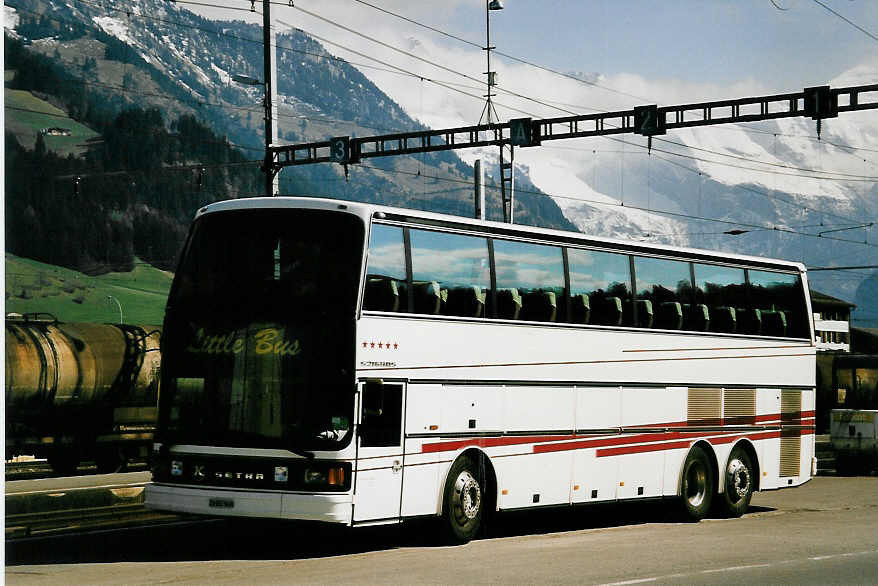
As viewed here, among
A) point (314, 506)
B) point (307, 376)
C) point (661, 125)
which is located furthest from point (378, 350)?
point (661, 125)

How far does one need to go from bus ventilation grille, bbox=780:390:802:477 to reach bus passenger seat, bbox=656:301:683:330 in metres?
3.43

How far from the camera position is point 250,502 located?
47.6 ft

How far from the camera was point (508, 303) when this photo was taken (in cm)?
1722

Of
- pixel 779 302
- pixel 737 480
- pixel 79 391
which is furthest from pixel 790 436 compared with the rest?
pixel 79 391

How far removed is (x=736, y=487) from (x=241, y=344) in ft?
32.9

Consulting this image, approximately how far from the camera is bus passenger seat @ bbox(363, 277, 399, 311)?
1479 cm

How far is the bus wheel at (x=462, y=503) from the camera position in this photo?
1608cm

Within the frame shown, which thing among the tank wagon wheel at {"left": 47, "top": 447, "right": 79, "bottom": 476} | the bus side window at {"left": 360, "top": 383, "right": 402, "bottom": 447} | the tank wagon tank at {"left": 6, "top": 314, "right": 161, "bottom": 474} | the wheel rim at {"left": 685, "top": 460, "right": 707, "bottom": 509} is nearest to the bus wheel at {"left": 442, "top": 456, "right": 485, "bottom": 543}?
the bus side window at {"left": 360, "top": 383, "right": 402, "bottom": 447}

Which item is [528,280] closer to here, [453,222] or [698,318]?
[453,222]

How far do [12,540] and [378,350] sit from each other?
15.5 ft

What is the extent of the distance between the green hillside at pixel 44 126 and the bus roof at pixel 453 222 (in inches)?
6441

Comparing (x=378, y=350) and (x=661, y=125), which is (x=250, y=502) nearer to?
(x=378, y=350)

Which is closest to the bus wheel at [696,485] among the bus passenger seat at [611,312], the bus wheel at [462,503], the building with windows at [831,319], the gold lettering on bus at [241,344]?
the bus passenger seat at [611,312]

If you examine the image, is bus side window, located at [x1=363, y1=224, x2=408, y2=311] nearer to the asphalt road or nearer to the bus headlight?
the bus headlight
